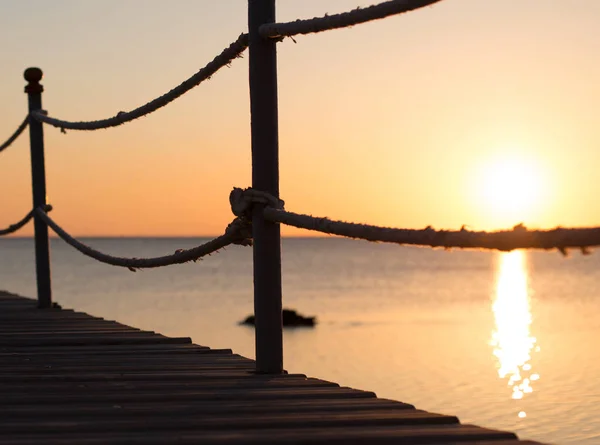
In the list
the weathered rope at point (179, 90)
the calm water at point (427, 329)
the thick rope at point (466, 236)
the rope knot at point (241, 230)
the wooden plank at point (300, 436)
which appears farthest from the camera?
the calm water at point (427, 329)

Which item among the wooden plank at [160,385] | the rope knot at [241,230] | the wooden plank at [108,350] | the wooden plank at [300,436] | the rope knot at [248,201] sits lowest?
the wooden plank at [300,436]

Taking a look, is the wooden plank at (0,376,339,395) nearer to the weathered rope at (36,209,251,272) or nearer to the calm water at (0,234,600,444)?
the weathered rope at (36,209,251,272)

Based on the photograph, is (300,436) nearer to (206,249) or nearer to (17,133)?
(206,249)

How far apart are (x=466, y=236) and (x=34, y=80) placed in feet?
15.0

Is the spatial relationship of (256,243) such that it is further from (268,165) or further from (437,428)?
(437,428)

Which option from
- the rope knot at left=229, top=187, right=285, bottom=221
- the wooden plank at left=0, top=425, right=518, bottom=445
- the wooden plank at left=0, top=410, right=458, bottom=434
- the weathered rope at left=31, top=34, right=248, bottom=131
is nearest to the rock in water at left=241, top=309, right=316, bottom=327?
the weathered rope at left=31, top=34, right=248, bottom=131

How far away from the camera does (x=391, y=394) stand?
27.8 m

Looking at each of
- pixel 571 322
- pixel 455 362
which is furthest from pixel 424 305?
pixel 455 362

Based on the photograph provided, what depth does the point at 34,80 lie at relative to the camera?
6.29m

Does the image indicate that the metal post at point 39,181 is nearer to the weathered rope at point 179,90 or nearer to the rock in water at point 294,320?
the weathered rope at point 179,90

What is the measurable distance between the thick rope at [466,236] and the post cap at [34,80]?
3.62 metres

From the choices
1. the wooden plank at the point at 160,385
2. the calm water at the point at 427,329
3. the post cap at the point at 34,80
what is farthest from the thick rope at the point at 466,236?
the calm water at the point at 427,329

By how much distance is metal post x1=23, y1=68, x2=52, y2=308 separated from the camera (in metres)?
6.20

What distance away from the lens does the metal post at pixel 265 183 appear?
10.9ft
